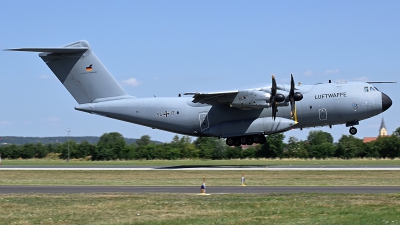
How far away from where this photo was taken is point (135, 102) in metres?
44.0

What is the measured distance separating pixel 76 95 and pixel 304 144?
31802 millimetres

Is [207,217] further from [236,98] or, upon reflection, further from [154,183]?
[236,98]

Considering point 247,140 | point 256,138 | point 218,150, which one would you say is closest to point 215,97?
point 247,140

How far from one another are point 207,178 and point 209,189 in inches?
270

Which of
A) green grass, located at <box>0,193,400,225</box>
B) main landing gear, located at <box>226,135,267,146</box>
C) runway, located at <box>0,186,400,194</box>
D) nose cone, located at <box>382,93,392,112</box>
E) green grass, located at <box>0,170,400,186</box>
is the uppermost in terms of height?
nose cone, located at <box>382,93,392,112</box>

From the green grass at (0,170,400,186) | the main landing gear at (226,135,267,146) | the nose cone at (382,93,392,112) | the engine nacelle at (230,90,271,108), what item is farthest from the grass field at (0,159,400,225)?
the main landing gear at (226,135,267,146)

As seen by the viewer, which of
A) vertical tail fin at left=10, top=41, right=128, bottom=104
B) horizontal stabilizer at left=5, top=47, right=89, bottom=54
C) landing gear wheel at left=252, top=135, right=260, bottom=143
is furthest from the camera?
vertical tail fin at left=10, top=41, right=128, bottom=104

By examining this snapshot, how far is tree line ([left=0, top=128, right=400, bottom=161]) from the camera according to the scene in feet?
198

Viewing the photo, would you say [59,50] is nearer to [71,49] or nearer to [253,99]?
[71,49]

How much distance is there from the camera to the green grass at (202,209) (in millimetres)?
16491

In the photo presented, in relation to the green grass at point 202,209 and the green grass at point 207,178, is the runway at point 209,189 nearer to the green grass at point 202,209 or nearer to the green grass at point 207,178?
the green grass at point 207,178

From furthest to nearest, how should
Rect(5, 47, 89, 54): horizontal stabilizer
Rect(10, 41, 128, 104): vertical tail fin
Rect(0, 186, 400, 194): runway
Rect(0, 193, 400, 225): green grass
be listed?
A: Rect(10, 41, 128, 104): vertical tail fin
Rect(5, 47, 89, 54): horizontal stabilizer
Rect(0, 186, 400, 194): runway
Rect(0, 193, 400, 225): green grass

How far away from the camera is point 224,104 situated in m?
42.9

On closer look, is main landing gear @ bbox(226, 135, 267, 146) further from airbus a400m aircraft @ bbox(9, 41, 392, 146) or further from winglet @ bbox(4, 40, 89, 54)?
winglet @ bbox(4, 40, 89, 54)
